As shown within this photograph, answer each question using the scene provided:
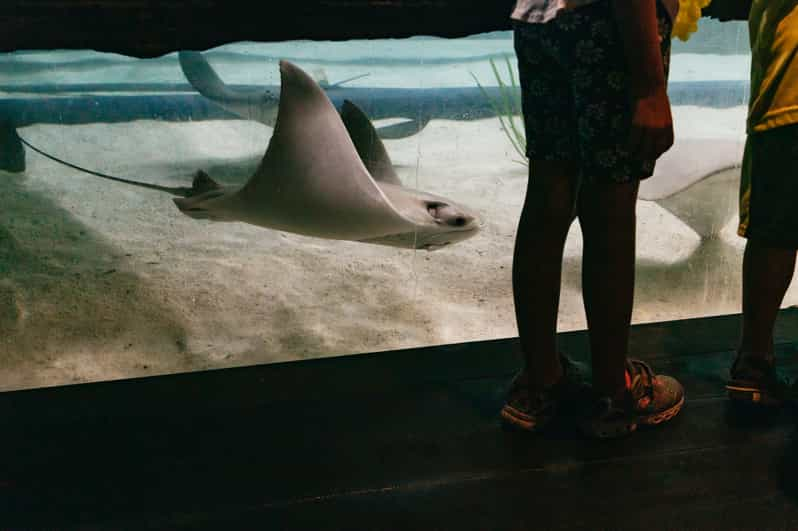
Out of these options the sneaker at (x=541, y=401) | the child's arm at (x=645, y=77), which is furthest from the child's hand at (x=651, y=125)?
the sneaker at (x=541, y=401)

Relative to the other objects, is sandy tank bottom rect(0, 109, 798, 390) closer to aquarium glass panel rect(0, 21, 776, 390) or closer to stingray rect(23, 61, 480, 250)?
aquarium glass panel rect(0, 21, 776, 390)

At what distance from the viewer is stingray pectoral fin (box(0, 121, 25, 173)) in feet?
6.78

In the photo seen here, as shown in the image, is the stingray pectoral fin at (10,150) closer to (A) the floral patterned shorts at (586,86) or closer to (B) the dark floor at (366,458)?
(B) the dark floor at (366,458)

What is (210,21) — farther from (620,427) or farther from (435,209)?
(620,427)

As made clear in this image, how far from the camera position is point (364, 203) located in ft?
5.64

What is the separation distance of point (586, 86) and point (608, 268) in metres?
0.31

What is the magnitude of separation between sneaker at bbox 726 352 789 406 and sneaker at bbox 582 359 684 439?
0.13 meters

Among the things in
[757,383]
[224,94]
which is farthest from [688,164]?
[224,94]

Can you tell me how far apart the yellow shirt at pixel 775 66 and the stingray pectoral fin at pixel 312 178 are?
92 cm

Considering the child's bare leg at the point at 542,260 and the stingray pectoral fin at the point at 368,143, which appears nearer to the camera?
the child's bare leg at the point at 542,260

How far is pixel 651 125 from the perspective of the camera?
0.94m

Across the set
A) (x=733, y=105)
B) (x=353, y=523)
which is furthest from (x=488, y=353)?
(x=733, y=105)

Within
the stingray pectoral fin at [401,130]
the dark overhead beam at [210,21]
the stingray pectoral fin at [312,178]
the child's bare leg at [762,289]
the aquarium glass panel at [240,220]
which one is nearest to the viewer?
the child's bare leg at [762,289]

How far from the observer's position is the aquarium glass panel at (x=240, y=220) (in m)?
1.86
